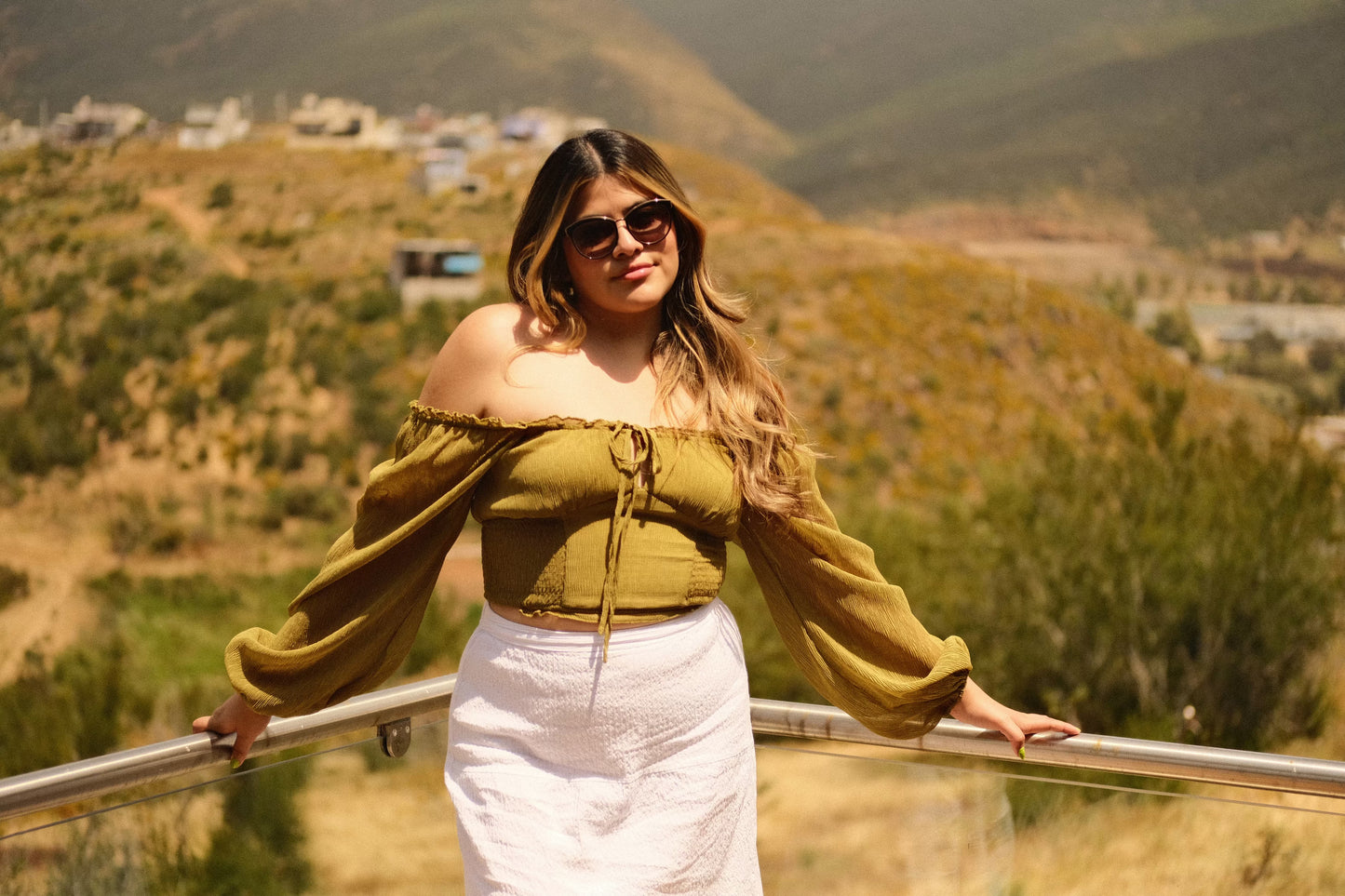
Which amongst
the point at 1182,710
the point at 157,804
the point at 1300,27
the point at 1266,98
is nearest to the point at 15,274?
the point at 1182,710

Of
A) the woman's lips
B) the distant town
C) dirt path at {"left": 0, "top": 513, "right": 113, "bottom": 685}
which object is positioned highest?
the distant town

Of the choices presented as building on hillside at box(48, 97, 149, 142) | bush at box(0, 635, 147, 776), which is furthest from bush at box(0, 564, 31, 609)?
building on hillside at box(48, 97, 149, 142)

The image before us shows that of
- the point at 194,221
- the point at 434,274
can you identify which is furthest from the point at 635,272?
the point at 194,221

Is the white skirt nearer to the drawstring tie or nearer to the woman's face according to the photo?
the drawstring tie

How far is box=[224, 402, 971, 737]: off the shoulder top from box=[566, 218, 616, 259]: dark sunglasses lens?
229 millimetres

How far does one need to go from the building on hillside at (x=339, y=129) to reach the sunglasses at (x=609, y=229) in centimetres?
3777

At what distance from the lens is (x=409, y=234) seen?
30.6m

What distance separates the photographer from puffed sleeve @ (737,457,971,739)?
165cm

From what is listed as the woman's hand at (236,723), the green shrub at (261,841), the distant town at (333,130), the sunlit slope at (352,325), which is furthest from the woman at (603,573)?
the distant town at (333,130)

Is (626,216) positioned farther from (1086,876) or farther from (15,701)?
(15,701)

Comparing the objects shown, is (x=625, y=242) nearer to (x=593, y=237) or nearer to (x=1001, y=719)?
(x=593, y=237)

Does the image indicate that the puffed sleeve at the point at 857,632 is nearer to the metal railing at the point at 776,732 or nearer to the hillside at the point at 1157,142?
the metal railing at the point at 776,732

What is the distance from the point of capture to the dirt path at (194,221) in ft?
96.3

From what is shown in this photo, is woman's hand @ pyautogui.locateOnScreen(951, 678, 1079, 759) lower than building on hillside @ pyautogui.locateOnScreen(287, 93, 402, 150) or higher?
lower
